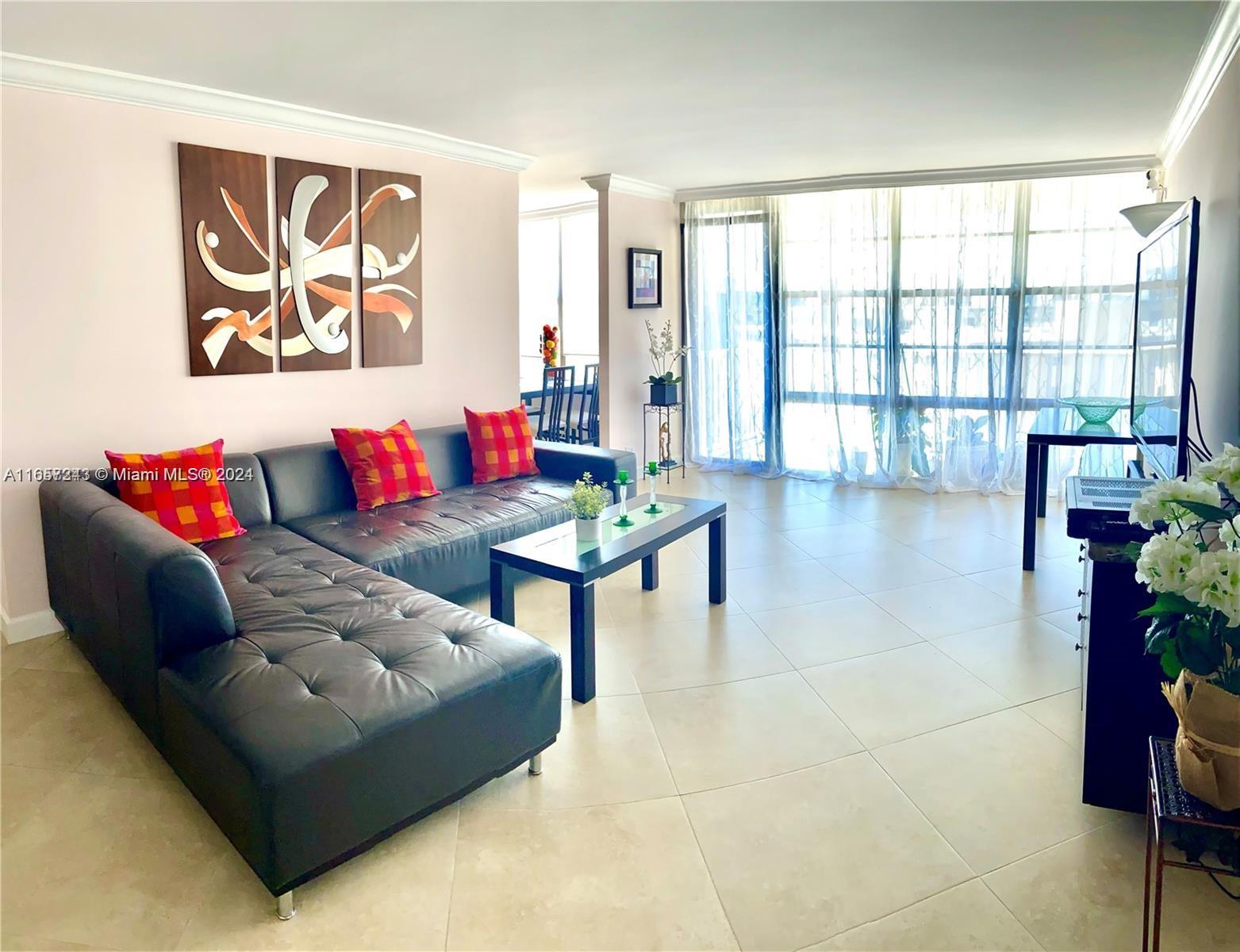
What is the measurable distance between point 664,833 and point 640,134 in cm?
369

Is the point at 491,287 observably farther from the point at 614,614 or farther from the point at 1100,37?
the point at 1100,37

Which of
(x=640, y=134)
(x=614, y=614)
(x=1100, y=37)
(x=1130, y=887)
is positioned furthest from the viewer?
(x=640, y=134)

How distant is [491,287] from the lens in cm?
529

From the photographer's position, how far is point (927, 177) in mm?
5871

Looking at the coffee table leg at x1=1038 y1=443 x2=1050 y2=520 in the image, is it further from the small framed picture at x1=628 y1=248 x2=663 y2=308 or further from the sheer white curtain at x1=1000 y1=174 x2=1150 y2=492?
the small framed picture at x1=628 y1=248 x2=663 y2=308

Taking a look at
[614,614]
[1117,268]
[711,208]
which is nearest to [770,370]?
[711,208]

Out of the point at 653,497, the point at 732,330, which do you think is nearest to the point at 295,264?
the point at 653,497

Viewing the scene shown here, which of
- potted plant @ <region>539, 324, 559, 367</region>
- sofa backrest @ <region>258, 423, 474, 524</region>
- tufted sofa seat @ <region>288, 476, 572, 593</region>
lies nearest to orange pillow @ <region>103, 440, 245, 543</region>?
sofa backrest @ <region>258, 423, 474, 524</region>

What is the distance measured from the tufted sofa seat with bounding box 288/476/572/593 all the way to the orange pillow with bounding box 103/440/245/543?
1.21ft

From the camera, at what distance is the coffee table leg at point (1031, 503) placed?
4445 mm

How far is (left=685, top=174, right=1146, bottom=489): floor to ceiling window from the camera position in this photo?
18.8ft

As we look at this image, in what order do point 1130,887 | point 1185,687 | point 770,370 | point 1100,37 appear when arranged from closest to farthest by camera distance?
point 1185,687 < point 1130,887 < point 1100,37 < point 770,370

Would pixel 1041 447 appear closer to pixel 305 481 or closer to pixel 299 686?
pixel 305 481

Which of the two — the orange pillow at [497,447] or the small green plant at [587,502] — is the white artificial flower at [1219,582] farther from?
the orange pillow at [497,447]
